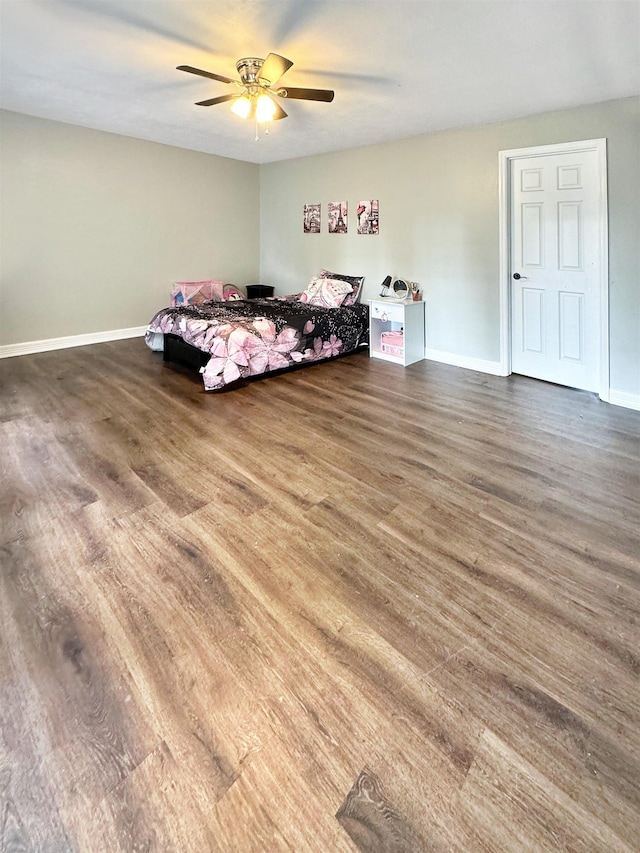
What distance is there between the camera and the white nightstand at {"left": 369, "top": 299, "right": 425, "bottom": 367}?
4957mm

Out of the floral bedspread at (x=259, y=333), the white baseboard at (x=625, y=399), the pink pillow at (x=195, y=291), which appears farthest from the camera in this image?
the pink pillow at (x=195, y=291)

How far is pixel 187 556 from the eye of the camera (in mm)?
1991

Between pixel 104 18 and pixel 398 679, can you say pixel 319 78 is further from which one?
pixel 398 679

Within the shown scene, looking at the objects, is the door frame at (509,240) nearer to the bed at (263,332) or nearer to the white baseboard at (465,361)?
the white baseboard at (465,361)

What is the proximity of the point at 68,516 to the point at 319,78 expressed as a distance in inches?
137

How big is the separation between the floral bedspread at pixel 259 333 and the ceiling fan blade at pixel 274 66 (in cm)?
197

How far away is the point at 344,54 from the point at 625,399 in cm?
337

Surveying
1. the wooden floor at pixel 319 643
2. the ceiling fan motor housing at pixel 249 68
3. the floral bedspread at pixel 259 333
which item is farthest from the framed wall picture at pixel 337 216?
the wooden floor at pixel 319 643

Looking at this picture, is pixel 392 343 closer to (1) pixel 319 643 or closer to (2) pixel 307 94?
(2) pixel 307 94

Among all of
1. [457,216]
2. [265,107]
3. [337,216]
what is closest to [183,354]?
[265,107]

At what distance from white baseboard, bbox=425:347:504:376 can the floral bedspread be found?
95 cm

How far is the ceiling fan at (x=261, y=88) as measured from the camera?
2801 mm

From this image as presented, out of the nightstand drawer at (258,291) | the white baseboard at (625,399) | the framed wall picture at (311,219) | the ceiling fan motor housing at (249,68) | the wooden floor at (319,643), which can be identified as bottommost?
the wooden floor at (319,643)

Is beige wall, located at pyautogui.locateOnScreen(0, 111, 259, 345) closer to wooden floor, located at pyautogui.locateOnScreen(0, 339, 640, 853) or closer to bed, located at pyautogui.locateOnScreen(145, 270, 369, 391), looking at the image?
bed, located at pyautogui.locateOnScreen(145, 270, 369, 391)
